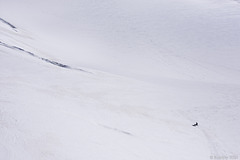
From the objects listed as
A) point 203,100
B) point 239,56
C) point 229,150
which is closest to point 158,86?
point 203,100

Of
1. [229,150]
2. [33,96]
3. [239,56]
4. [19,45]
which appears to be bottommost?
[229,150]

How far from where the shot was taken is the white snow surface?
7727mm

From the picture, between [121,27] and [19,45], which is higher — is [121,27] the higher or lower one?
the higher one

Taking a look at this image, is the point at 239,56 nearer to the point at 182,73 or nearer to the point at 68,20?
the point at 182,73

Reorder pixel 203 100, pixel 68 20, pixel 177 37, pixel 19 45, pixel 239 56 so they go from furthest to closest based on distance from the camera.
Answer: pixel 68 20 < pixel 177 37 < pixel 239 56 < pixel 19 45 < pixel 203 100

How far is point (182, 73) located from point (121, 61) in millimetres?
3774

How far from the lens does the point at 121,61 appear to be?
56.3ft

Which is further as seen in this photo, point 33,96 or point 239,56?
point 239,56

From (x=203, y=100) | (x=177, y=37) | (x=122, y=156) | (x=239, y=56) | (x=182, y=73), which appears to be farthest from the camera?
(x=177, y=37)

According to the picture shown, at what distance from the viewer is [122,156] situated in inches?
282

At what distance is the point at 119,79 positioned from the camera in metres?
14.7

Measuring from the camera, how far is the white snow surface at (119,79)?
25.3ft

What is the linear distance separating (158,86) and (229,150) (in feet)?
17.9

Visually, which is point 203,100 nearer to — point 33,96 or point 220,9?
point 33,96
